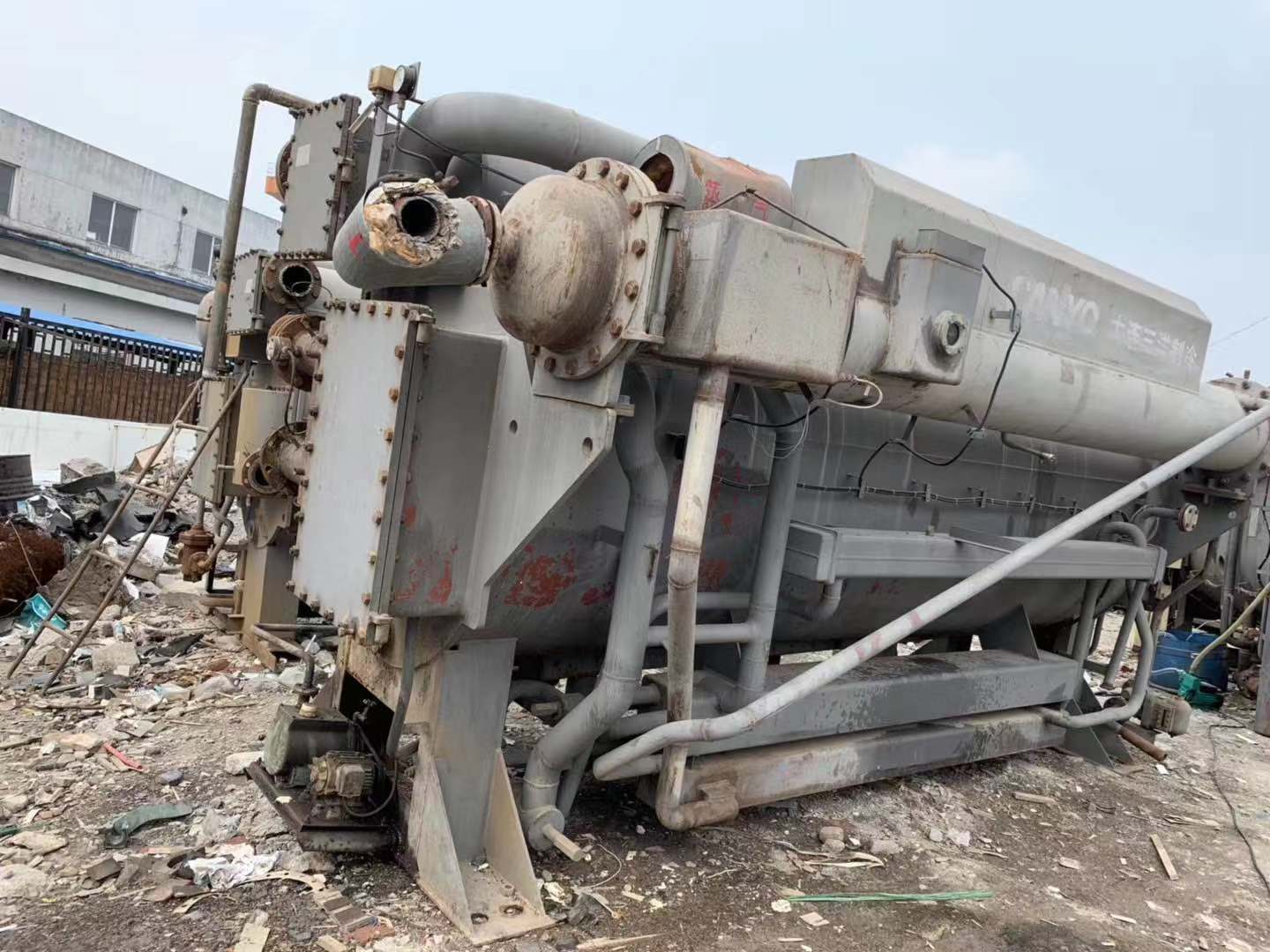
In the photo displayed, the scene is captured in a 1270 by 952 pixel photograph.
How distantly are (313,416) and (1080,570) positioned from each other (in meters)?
3.09

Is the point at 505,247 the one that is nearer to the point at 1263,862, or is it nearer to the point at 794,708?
the point at 794,708

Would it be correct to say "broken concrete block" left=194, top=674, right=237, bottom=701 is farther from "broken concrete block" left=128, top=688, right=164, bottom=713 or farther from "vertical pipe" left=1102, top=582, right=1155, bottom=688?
"vertical pipe" left=1102, top=582, right=1155, bottom=688

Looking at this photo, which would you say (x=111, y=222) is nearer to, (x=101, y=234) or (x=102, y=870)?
(x=101, y=234)

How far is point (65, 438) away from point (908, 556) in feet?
29.7

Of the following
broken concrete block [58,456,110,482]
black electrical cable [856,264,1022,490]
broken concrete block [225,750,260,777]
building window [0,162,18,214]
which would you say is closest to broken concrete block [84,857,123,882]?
broken concrete block [225,750,260,777]

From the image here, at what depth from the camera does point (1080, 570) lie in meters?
3.91

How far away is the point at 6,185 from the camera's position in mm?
17438

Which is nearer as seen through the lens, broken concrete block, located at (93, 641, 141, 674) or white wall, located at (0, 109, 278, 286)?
broken concrete block, located at (93, 641, 141, 674)

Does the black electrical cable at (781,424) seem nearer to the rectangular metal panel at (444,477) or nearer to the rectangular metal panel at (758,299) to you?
the rectangular metal panel at (758,299)

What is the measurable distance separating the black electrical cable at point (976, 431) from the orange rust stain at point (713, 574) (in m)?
0.65

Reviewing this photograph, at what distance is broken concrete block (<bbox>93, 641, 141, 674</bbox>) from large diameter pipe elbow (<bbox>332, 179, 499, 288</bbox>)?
10.5ft

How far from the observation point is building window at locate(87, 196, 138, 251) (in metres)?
19.0

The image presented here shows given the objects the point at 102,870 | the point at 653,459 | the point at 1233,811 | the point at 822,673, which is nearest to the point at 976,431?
the point at 822,673

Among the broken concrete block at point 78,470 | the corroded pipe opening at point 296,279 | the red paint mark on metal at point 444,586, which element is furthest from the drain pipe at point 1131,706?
the broken concrete block at point 78,470
